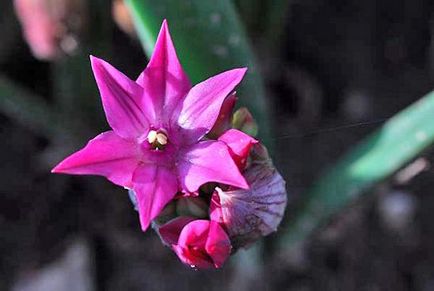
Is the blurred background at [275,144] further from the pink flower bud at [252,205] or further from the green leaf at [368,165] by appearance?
the pink flower bud at [252,205]

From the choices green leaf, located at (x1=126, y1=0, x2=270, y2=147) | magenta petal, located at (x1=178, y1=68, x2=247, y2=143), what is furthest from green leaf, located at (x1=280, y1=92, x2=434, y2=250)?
magenta petal, located at (x1=178, y1=68, x2=247, y2=143)

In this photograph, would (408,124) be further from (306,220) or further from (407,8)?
(407,8)

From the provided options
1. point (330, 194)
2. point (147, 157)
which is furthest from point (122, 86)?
point (330, 194)

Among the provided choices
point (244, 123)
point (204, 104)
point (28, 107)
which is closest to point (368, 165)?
point (244, 123)

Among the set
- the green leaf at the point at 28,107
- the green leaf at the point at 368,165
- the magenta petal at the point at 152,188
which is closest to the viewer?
the magenta petal at the point at 152,188

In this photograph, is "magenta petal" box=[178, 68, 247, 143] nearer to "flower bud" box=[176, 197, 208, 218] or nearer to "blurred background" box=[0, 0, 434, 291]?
"flower bud" box=[176, 197, 208, 218]

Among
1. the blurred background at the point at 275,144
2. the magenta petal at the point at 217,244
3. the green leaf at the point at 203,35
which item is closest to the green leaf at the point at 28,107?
the blurred background at the point at 275,144
